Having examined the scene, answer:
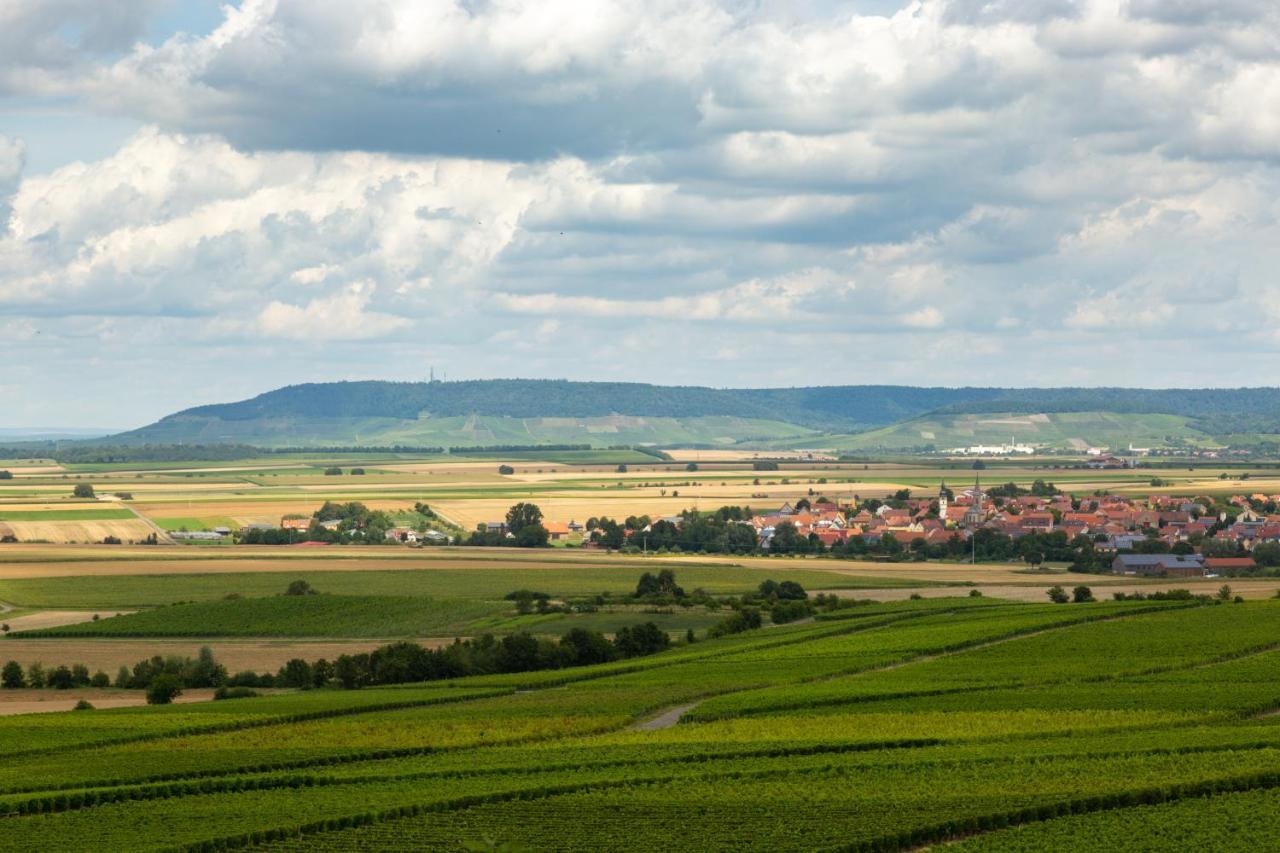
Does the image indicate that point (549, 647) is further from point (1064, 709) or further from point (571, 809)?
point (571, 809)

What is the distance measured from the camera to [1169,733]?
48312 mm

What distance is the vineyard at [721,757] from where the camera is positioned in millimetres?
37281

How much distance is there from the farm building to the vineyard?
43479 millimetres

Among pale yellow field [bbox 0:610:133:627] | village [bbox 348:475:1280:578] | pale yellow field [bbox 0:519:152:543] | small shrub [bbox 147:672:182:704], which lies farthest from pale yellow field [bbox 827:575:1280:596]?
pale yellow field [bbox 0:519:152:543]

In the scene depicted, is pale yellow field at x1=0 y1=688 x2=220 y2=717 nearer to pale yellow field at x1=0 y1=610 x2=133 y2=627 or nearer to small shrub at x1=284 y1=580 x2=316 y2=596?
pale yellow field at x1=0 y1=610 x2=133 y2=627

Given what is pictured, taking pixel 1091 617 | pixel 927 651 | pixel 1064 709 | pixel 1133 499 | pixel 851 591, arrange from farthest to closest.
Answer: pixel 1133 499 → pixel 851 591 → pixel 1091 617 → pixel 927 651 → pixel 1064 709

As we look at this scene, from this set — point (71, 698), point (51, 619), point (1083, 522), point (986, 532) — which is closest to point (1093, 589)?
point (986, 532)

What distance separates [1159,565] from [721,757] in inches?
3075

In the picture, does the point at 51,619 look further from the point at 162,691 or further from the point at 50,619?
the point at 162,691

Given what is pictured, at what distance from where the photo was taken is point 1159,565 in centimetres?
11831

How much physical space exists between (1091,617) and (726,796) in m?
43.7

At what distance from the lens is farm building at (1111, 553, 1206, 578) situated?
11569 cm

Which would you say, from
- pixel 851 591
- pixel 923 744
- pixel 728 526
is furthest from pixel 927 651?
pixel 728 526

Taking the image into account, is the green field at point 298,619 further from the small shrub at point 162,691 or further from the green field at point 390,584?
the small shrub at point 162,691
